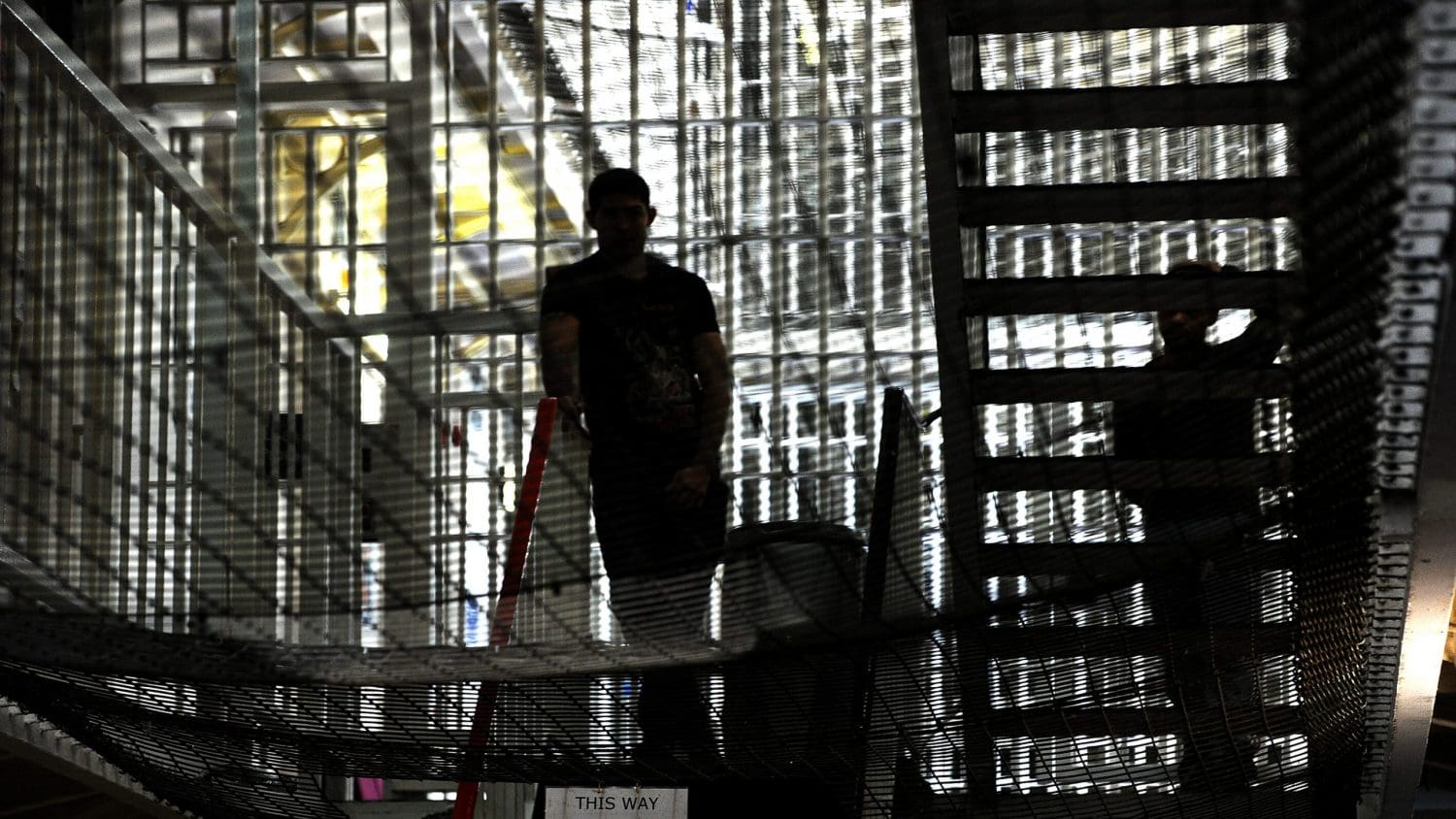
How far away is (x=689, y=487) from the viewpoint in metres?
2.81

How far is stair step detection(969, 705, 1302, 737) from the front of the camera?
2732 millimetres

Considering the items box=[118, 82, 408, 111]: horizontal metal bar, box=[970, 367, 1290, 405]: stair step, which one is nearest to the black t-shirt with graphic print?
box=[970, 367, 1290, 405]: stair step

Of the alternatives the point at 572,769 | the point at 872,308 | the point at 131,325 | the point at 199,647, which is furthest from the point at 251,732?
the point at 872,308

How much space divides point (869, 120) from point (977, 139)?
120cm

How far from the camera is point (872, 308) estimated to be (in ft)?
14.8

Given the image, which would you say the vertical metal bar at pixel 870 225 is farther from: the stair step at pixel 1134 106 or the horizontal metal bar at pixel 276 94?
the stair step at pixel 1134 106

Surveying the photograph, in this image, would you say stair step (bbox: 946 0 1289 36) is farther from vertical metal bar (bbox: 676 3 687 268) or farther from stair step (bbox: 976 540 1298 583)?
vertical metal bar (bbox: 676 3 687 268)

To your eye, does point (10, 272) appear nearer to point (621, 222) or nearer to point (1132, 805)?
point (621, 222)

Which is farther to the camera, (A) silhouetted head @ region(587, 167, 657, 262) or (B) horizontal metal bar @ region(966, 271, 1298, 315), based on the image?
(A) silhouetted head @ region(587, 167, 657, 262)

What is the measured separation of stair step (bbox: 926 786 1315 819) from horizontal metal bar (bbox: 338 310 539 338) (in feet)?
5.99

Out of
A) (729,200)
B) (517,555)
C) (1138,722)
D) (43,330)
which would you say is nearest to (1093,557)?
(1138,722)

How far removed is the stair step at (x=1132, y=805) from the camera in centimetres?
292

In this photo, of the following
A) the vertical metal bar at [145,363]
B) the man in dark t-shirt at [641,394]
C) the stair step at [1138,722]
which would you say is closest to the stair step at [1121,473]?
the stair step at [1138,722]

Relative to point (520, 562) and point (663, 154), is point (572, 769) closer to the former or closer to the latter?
point (520, 562)
